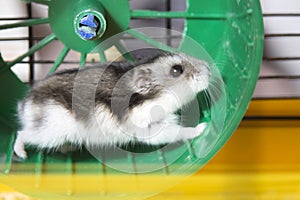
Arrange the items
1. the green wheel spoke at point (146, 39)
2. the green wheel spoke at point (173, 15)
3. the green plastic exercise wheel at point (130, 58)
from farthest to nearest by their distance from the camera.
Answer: the green wheel spoke at point (146, 39) < the green wheel spoke at point (173, 15) < the green plastic exercise wheel at point (130, 58)

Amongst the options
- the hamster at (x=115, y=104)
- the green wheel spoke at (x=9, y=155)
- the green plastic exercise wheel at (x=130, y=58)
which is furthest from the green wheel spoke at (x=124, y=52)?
the green wheel spoke at (x=9, y=155)

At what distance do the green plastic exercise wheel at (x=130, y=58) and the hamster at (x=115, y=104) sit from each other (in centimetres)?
3

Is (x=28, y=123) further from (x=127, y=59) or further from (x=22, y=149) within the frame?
(x=127, y=59)

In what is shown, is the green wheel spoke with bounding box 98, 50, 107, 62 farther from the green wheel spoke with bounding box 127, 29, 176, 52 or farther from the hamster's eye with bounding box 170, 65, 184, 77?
the hamster's eye with bounding box 170, 65, 184, 77

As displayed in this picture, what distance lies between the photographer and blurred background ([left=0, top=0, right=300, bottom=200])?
3.92 feet

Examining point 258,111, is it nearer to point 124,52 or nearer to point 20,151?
point 124,52

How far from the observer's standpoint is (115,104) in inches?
48.1

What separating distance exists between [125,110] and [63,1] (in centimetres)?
27

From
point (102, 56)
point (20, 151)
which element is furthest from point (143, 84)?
point (20, 151)

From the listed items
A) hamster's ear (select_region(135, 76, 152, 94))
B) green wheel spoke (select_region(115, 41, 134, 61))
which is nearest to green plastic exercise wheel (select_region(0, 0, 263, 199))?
green wheel spoke (select_region(115, 41, 134, 61))

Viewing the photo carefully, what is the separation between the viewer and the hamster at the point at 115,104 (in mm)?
1211

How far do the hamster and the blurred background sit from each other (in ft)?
0.43

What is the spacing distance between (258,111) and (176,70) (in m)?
0.35

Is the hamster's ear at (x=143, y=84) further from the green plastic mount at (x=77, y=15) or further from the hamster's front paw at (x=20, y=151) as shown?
the hamster's front paw at (x=20, y=151)
